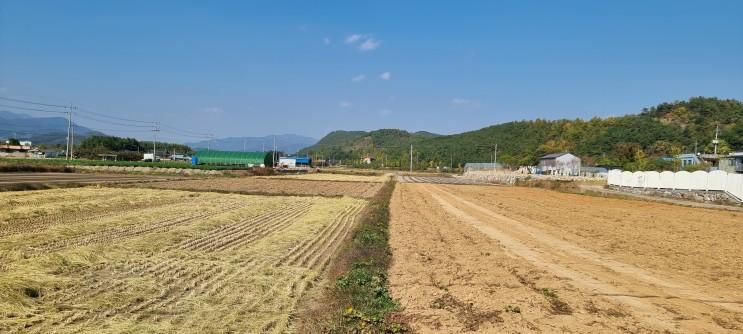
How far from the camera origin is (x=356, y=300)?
7.03m

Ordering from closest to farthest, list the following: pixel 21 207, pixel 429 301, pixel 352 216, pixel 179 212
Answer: pixel 429 301 < pixel 21 207 < pixel 179 212 < pixel 352 216

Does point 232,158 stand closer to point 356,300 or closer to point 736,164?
point 736,164

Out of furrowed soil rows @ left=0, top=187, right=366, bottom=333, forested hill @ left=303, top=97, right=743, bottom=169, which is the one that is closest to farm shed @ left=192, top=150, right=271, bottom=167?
forested hill @ left=303, top=97, right=743, bottom=169

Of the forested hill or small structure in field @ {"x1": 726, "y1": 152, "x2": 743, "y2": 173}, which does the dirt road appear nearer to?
small structure in field @ {"x1": 726, "y1": 152, "x2": 743, "y2": 173}

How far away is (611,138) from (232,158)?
235 feet

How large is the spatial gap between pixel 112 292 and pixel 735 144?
88825 mm

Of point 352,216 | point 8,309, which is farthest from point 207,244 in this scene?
point 352,216

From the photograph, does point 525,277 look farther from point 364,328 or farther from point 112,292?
point 112,292

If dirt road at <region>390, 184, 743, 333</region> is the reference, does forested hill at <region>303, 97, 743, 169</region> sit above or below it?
above

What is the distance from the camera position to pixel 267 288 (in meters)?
7.60

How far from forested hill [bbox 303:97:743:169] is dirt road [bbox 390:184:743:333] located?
56.3 metres

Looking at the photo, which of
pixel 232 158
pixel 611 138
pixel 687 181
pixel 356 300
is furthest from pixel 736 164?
pixel 232 158

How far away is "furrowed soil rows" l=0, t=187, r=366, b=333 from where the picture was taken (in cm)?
→ 575

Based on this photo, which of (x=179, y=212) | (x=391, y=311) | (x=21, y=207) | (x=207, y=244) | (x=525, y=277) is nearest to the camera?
(x=391, y=311)
